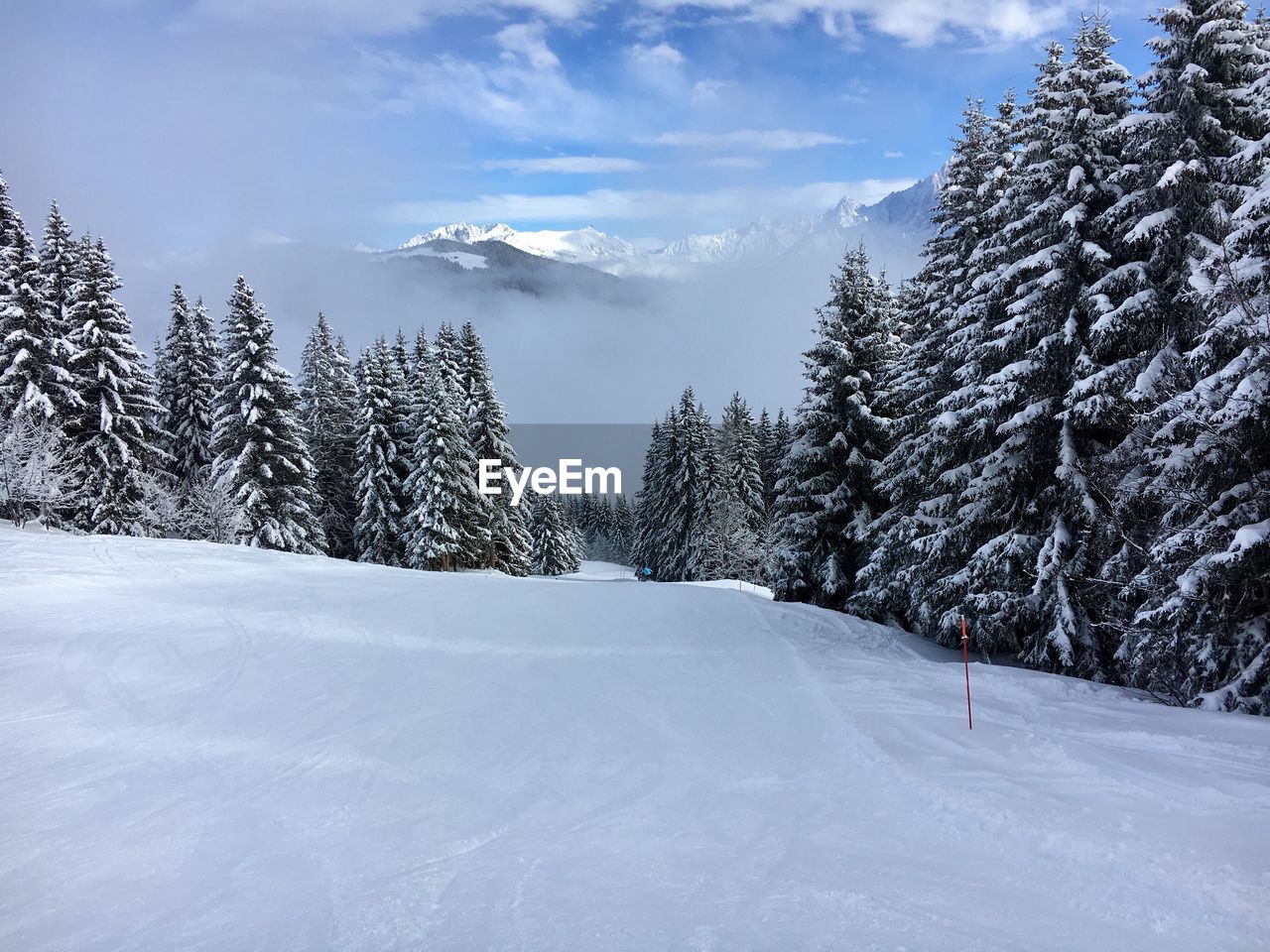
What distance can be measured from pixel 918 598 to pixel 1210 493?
23.8ft

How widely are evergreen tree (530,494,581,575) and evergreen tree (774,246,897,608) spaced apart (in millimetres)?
38128

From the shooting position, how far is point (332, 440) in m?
41.1

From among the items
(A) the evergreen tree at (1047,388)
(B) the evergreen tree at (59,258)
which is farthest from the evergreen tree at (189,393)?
(A) the evergreen tree at (1047,388)

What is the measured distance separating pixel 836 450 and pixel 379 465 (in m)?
24.5

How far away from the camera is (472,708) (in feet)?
31.6

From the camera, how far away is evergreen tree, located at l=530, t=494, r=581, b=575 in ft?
191

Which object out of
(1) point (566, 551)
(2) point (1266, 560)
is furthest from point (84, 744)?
(1) point (566, 551)

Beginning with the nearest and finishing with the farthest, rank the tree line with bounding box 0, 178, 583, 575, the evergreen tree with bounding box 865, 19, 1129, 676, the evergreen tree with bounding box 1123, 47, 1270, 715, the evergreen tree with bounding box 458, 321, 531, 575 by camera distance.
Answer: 1. the evergreen tree with bounding box 1123, 47, 1270, 715
2. the evergreen tree with bounding box 865, 19, 1129, 676
3. the tree line with bounding box 0, 178, 583, 575
4. the evergreen tree with bounding box 458, 321, 531, 575

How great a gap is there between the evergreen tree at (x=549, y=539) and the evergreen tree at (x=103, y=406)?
32.3 meters

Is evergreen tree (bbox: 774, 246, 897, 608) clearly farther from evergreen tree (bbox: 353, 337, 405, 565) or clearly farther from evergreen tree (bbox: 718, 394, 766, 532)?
evergreen tree (bbox: 718, 394, 766, 532)

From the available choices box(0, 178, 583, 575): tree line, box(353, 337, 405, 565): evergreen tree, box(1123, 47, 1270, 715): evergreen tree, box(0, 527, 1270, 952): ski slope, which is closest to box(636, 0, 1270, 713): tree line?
box(1123, 47, 1270, 715): evergreen tree

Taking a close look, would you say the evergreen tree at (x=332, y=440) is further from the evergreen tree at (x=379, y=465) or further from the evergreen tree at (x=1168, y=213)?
the evergreen tree at (x=1168, y=213)

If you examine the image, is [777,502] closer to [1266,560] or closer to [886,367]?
[886,367]

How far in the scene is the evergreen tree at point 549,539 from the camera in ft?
191
